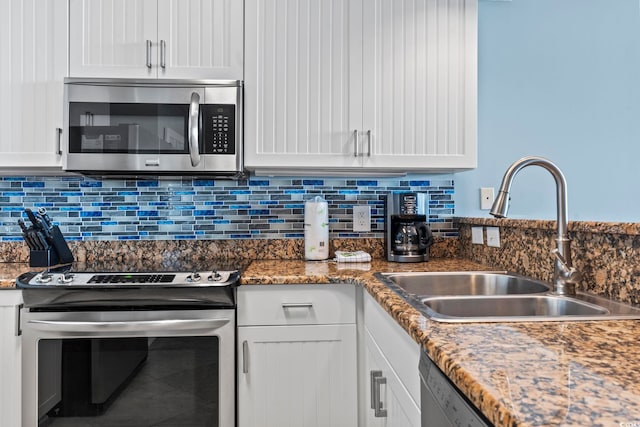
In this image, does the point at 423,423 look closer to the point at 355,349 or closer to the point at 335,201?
the point at 355,349

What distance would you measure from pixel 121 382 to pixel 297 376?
2.06 feet

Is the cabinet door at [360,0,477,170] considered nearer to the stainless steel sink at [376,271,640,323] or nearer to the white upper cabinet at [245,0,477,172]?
the white upper cabinet at [245,0,477,172]

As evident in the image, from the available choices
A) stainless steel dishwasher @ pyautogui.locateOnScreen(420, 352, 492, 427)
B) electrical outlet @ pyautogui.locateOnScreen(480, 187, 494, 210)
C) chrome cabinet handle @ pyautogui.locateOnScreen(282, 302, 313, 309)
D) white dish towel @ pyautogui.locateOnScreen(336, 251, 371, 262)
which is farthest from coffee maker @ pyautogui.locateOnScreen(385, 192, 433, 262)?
stainless steel dishwasher @ pyautogui.locateOnScreen(420, 352, 492, 427)

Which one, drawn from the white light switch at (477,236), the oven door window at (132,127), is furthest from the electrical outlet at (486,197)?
the oven door window at (132,127)

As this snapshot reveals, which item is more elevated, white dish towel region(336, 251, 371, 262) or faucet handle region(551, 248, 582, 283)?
faucet handle region(551, 248, 582, 283)

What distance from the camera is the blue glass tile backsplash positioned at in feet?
6.76

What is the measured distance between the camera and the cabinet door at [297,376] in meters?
1.56

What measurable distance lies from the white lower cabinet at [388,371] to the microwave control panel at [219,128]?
0.84 m

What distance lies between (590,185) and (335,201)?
1.35m

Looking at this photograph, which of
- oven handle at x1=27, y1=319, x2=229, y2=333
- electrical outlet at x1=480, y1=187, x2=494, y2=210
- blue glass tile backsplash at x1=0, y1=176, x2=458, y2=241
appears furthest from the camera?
electrical outlet at x1=480, y1=187, x2=494, y2=210

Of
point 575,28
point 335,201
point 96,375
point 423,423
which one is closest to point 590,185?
point 575,28

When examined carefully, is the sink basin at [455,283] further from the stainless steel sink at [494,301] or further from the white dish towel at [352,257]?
the white dish towel at [352,257]

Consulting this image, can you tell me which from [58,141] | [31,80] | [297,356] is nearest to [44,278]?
[58,141]

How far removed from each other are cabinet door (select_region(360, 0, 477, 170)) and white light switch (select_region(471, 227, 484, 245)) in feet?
1.00
